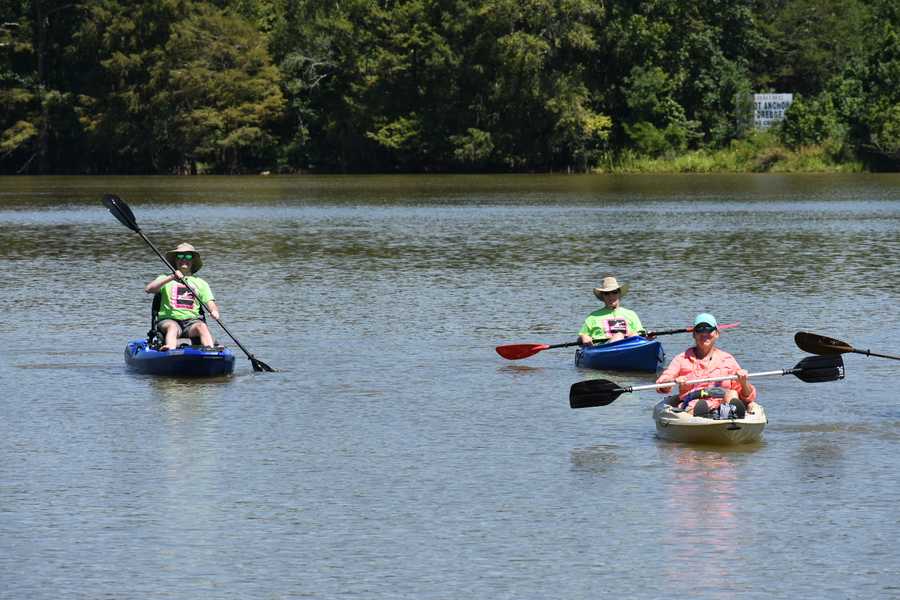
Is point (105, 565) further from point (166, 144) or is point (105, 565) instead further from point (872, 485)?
point (166, 144)

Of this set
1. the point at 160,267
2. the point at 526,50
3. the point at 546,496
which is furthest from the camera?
the point at 526,50

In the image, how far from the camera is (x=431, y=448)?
15.5 m

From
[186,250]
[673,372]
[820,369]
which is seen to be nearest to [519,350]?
[186,250]

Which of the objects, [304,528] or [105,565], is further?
[304,528]

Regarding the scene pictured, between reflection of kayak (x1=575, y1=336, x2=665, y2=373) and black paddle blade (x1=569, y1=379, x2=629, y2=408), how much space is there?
3.43 m

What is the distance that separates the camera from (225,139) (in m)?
99.8

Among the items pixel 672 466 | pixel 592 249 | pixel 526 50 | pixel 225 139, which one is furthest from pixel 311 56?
A: pixel 672 466

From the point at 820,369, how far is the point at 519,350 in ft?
14.9

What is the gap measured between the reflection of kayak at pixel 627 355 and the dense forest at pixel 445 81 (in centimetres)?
7032

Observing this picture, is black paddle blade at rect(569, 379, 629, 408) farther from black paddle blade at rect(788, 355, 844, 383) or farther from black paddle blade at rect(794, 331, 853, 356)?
black paddle blade at rect(794, 331, 853, 356)

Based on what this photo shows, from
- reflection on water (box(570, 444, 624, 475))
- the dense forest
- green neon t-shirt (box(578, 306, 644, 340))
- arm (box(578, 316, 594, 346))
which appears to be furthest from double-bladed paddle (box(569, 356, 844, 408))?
the dense forest

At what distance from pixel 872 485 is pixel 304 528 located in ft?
14.3

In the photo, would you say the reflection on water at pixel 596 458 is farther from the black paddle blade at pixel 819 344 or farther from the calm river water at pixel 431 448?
the black paddle blade at pixel 819 344

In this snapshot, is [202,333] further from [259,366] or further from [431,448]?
[431,448]
